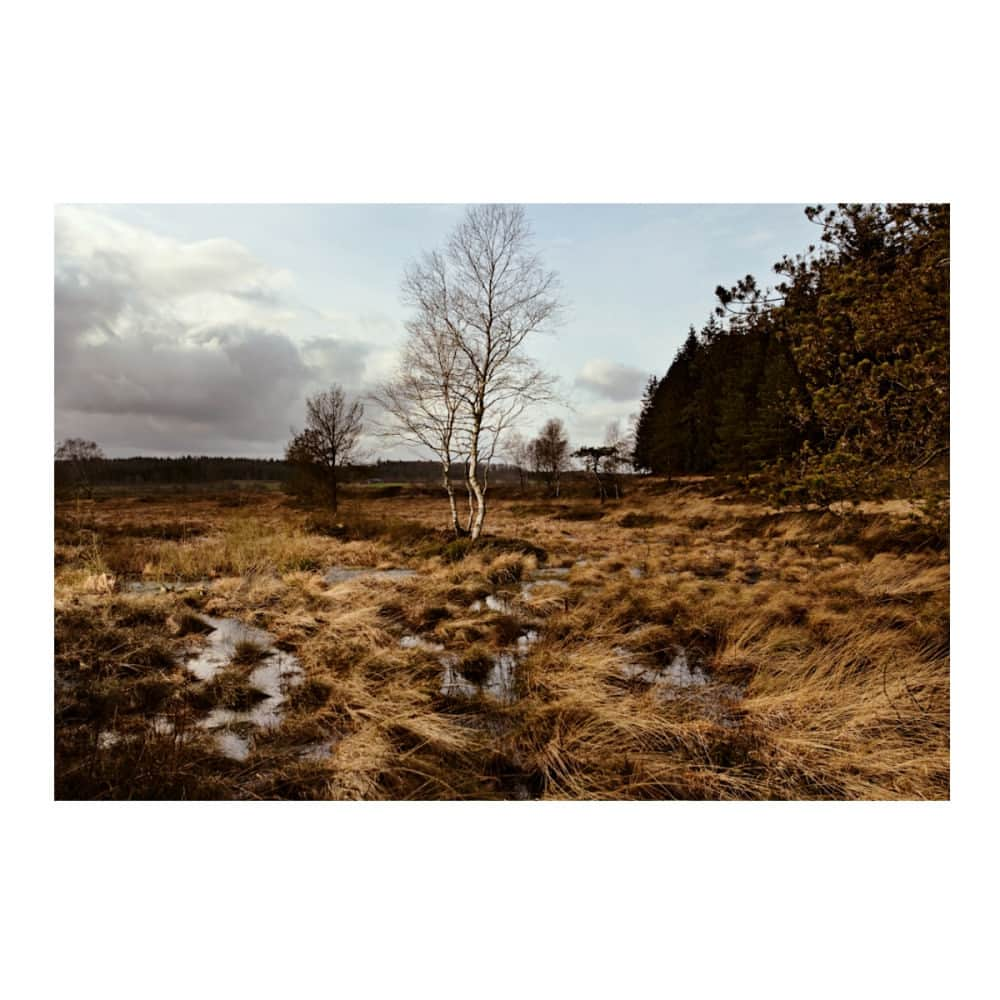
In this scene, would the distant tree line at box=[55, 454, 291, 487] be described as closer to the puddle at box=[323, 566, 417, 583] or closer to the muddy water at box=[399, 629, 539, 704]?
the puddle at box=[323, 566, 417, 583]

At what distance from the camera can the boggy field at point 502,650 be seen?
8.77 ft

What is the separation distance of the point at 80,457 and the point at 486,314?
2733 millimetres

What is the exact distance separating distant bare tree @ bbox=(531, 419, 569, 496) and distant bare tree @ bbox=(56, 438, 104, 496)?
2.81 m

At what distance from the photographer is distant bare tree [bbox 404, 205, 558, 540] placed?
3.23 m

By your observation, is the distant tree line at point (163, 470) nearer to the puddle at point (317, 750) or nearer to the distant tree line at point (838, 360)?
the puddle at point (317, 750)

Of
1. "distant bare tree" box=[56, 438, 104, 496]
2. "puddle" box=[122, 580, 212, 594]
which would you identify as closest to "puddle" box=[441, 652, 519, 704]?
"puddle" box=[122, 580, 212, 594]

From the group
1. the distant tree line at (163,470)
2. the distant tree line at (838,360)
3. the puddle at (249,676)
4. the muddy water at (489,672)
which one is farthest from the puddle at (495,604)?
the distant tree line at (163,470)

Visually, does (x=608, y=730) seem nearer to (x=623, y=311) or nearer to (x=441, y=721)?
(x=441, y=721)

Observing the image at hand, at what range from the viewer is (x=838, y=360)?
3135 millimetres

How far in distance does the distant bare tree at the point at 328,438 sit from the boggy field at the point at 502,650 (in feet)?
0.92

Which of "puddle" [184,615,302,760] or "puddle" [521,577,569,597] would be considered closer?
"puddle" [184,615,302,760]

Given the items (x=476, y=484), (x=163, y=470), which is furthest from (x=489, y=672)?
(x=163, y=470)

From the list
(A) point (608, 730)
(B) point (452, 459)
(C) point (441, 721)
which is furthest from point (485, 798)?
(B) point (452, 459)

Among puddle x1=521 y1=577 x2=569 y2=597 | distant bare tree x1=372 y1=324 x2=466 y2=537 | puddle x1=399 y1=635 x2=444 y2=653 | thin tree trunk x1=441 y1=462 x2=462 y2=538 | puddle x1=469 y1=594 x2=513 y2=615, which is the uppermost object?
distant bare tree x1=372 y1=324 x2=466 y2=537
